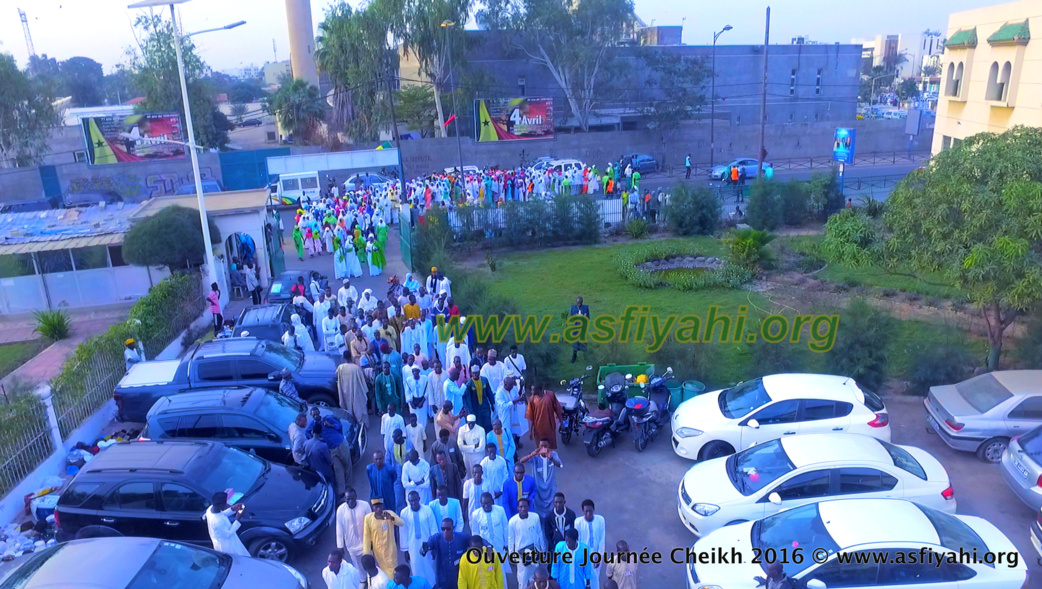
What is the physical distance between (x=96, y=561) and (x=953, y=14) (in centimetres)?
2693

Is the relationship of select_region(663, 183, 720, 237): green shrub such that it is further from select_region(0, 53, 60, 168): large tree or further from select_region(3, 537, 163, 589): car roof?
select_region(0, 53, 60, 168): large tree

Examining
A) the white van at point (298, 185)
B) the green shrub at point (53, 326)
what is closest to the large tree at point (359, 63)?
the white van at point (298, 185)

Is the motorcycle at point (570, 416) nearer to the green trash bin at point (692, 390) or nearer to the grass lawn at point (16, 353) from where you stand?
the green trash bin at point (692, 390)

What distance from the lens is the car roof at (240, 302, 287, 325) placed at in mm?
12750

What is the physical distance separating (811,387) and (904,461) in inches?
66.8

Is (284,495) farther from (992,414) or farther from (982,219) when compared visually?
(982,219)

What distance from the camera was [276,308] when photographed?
13.2m

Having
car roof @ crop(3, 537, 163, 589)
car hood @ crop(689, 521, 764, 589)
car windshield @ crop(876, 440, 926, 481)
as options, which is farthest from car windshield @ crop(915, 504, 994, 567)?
car roof @ crop(3, 537, 163, 589)

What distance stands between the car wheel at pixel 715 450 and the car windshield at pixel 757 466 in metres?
0.91

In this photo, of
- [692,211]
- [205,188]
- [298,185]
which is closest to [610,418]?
[692,211]

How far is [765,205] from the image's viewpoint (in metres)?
→ 22.5

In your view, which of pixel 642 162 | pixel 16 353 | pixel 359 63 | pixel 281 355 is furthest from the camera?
pixel 642 162

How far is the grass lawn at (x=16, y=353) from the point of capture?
45.5 ft

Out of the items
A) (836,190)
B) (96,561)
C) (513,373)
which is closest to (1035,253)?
(513,373)
